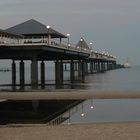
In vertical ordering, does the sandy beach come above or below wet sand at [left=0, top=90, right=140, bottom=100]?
below

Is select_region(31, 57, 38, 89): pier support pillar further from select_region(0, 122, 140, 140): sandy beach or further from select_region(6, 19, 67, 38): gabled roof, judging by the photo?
select_region(0, 122, 140, 140): sandy beach

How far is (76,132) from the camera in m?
12.3

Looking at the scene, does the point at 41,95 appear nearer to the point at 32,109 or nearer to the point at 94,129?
the point at 94,129

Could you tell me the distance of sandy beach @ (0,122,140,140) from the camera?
1156 cm

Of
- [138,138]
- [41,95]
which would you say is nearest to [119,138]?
[138,138]

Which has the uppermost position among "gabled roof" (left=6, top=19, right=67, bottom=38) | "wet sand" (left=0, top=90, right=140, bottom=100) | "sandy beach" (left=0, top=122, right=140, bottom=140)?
"gabled roof" (left=6, top=19, right=67, bottom=38)

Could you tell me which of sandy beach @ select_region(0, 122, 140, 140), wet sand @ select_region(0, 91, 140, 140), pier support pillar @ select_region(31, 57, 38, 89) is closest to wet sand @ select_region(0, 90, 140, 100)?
wet sand @ select_region(0, 91, 140, 140)

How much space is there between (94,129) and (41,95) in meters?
2.30

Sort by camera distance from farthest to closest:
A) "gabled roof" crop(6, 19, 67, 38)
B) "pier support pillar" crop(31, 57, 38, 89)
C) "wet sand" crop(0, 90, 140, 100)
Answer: "gabled roof" crop(6, 19, 67, 38)
"pier support pillar" crop(31, 57, 38, 89)
"wet sand" crop(0, 90, 140, 100)

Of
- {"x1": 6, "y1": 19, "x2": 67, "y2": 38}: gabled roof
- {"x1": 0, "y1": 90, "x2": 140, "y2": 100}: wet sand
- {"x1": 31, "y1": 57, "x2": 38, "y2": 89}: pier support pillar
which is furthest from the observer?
{"x1": 6, "y1": 19, "x2": 67, "y2": 38}: gabled roof

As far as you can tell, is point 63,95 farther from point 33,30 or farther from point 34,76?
point 33,30

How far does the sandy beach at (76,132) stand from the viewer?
11562 millimetres

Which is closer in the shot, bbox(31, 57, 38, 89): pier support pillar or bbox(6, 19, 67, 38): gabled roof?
bbox(31, 57, 38, 89): pier support pillar

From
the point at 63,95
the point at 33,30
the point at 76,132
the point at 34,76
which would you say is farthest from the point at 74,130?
the point at 33,30
